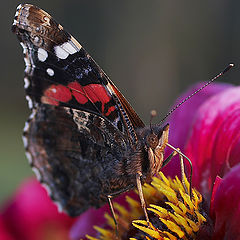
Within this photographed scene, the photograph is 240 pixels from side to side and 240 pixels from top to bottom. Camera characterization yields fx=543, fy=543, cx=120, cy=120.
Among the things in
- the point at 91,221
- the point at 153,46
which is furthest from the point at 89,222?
the point at 153,46

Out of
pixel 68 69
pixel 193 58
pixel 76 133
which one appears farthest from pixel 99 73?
pixel 193 58

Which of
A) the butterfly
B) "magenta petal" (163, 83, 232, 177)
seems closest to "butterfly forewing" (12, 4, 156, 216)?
the butterfly

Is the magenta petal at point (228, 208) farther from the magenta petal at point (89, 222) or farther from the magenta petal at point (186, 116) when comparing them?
the magenta petal at point (89, 222)

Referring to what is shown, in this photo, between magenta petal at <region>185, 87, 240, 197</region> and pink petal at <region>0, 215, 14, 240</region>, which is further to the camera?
pink petal at <region>0, 215, 14, 240</region>

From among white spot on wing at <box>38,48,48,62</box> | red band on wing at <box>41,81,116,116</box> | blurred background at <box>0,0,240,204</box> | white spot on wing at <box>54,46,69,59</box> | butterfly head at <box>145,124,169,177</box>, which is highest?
white spot on wing at <box>38,48,48,62</box>

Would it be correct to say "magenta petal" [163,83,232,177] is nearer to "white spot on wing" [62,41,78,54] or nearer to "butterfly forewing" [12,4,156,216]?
"butterfly forewing" [12,4,156,216]

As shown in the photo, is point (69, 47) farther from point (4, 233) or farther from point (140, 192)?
point (4, 233)

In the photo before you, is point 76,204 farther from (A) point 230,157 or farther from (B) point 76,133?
(A) point 230,157
